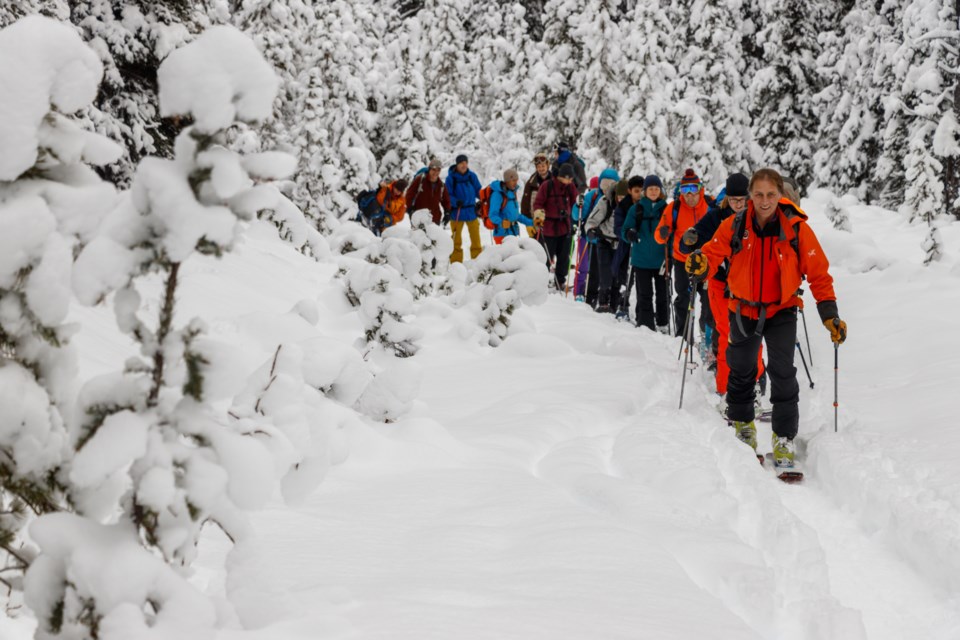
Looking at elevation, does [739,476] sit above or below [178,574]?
below

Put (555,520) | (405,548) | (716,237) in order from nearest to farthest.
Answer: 1. (405,548)
2. (555,520)
3. (716,237)

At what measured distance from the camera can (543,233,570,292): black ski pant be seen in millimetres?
14406

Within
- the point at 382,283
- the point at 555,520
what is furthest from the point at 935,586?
the point at 382,283

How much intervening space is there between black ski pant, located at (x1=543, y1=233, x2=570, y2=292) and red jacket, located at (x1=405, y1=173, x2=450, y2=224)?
229 centimetres

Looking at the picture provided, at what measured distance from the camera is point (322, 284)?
13.4 metres

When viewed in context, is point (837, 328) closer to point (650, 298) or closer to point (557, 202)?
point (650, 298)

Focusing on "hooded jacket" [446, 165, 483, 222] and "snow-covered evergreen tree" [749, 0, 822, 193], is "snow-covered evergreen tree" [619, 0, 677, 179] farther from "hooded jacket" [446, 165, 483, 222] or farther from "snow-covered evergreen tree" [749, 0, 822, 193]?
"hooded jacket" [446, 165, 483, 222]

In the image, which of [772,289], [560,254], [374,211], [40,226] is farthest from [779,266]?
[374,211]

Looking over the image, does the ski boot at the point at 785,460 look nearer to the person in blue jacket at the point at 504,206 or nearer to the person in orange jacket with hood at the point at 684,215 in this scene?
the person in orange jacket with hood at the point at 684,215

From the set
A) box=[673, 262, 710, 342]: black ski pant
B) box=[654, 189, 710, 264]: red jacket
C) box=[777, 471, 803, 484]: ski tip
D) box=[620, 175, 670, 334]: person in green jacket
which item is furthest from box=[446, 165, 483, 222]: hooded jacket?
box=[777, 471, 803, 484]: ski tip

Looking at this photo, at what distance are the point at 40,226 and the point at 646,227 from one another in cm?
995

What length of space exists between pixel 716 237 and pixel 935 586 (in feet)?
10.5

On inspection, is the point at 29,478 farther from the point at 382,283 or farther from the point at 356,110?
the point at 356,110

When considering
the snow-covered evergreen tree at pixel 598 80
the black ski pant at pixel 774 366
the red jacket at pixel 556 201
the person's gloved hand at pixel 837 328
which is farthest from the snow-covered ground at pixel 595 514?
the snow-covered evergreen tree at pixel 598 80
